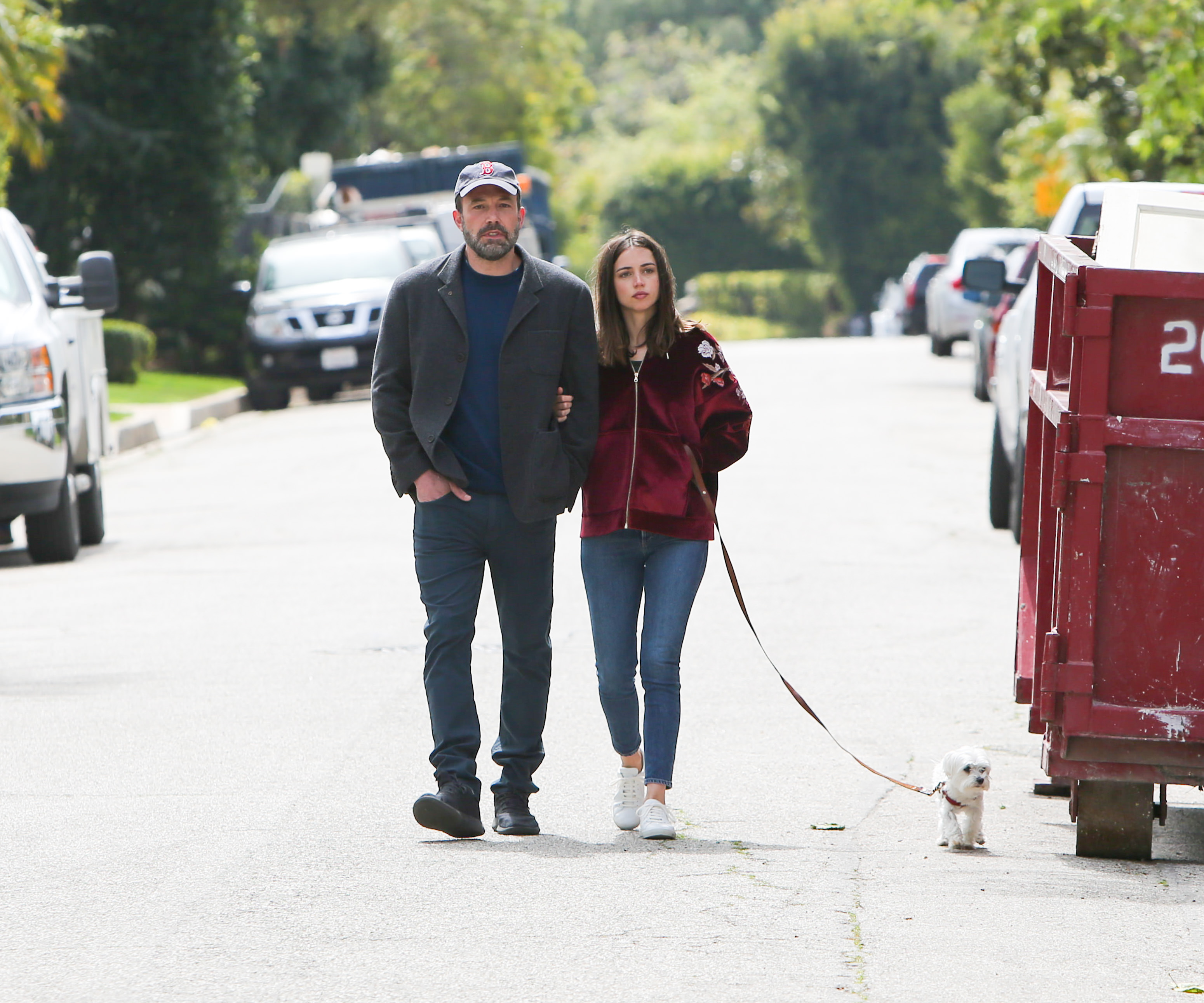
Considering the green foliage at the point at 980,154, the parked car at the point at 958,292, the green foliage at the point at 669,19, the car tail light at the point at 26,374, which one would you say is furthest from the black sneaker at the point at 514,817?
the green foliage at the point at 669,19

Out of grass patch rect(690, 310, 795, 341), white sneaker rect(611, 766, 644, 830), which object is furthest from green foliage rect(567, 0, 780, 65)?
white sneaker rect(611, 766, 644, 830)

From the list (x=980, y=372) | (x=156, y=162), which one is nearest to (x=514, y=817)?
(x=980, y=372)

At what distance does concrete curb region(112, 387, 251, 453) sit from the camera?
64.2ft

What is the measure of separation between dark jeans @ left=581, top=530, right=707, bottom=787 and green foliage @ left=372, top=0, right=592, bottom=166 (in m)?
42.2

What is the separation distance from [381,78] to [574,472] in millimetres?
35644

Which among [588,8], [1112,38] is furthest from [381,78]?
[588,8]

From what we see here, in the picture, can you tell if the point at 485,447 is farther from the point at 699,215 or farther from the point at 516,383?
the point at 699,215

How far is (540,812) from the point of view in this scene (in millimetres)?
6230

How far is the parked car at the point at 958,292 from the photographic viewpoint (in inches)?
1089

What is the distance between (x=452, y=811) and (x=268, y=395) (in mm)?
19506

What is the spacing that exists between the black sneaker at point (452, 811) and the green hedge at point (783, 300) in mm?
65273

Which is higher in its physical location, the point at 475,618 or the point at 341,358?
the point at 475,618

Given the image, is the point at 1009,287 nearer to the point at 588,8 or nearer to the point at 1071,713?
the point at 1071,713

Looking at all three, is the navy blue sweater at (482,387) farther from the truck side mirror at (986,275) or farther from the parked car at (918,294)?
the parked car at (918,294)
